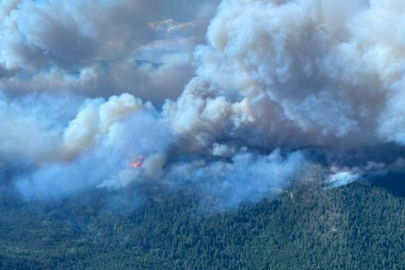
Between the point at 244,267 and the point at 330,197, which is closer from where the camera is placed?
the point at 244,267

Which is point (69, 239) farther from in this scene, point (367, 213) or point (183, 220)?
point (367, 213)

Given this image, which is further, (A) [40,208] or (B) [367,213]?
(A) [40,208]

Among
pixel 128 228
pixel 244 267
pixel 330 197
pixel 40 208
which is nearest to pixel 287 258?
pixel 244 267

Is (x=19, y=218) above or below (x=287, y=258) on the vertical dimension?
above

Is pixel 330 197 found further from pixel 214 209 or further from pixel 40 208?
pixel 40 208

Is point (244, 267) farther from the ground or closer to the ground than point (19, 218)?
closer to the ground

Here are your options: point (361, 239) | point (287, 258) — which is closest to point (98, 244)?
point (287, 258)
